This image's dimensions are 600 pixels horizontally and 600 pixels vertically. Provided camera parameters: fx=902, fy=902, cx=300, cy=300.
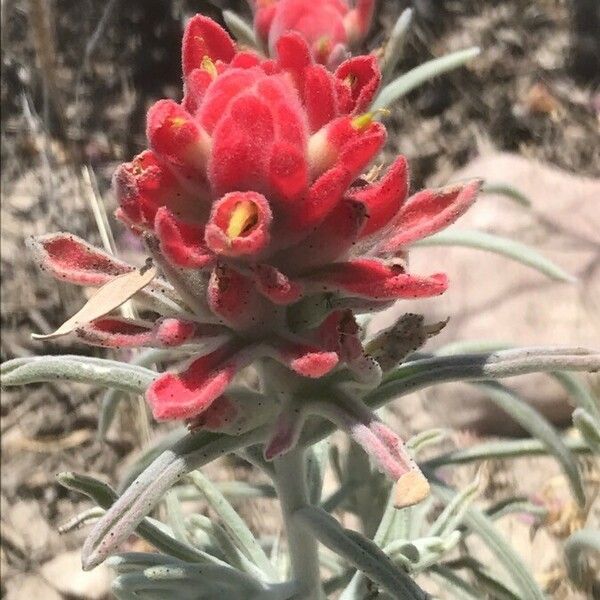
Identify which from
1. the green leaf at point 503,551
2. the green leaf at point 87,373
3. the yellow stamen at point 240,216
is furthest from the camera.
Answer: the green leaf at point 503,551

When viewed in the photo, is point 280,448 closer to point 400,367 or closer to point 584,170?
point 400,367

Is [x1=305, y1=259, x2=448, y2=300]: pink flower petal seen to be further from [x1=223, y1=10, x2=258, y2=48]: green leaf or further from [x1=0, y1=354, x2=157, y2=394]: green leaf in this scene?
[x1=223, y1=10, x2=258, y2=48]: green leaf

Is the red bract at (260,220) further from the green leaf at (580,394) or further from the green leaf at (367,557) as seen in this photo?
the green leaf at (580,394)

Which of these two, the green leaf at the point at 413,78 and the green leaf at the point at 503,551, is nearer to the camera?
the green leaf at the point at 503,551

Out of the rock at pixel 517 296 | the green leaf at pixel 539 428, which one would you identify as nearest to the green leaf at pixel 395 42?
the rock at pixel 517 296

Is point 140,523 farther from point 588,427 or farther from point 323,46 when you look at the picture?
point 323,46

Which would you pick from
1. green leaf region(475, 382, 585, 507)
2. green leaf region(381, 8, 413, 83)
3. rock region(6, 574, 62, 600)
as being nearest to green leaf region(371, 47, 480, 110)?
green leaf region(381, 8, 413, 83)

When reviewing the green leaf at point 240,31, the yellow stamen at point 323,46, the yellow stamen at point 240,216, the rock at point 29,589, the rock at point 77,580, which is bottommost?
the rock at point 29,589
